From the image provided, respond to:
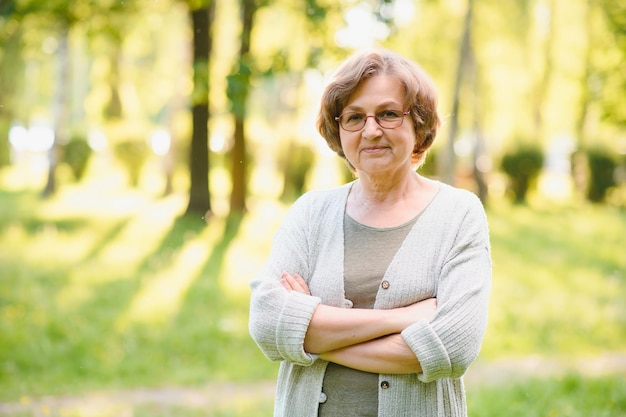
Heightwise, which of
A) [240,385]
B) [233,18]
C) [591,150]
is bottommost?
[240,385]

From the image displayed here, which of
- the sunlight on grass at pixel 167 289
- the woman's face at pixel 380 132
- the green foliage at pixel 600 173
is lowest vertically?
the sunlight on grass at pixel 167 289

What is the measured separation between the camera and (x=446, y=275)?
2.56 metres

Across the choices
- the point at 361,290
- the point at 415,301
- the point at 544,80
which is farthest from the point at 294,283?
the point at 544,80

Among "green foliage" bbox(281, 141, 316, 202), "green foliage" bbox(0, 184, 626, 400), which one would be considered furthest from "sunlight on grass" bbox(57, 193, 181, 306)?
"green foliage" bbox(281, 141, 316, 202)

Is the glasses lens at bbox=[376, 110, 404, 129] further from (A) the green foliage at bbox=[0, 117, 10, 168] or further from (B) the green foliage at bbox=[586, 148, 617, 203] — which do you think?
(A) the green foliage at bbox=[0, 117, 10, 168]

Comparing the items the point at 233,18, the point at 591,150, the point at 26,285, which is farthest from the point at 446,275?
the point at 591,150

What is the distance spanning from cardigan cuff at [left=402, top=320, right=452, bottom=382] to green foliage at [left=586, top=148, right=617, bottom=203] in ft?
72.0

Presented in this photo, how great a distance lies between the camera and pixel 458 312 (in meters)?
2.48

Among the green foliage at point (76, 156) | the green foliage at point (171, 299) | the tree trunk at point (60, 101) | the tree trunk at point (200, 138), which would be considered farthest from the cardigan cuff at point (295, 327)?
the green foliage at point (76, 156)

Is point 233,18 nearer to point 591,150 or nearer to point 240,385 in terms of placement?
point 591,150

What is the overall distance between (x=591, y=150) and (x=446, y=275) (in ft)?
72.1

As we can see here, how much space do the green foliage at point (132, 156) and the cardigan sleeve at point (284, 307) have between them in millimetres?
23106

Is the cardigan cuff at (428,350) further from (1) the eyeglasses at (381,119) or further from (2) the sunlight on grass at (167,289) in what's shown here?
(2) the sunlight on grass at (167,289)

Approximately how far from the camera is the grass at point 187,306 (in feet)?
23.2
